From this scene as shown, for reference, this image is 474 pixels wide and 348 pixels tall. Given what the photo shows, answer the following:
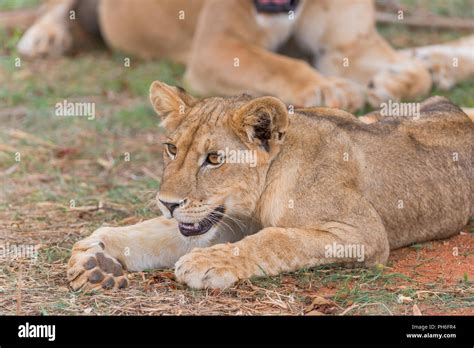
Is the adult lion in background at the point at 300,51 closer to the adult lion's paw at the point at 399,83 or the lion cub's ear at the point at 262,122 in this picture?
the adult lion's paw at the point at 399,83

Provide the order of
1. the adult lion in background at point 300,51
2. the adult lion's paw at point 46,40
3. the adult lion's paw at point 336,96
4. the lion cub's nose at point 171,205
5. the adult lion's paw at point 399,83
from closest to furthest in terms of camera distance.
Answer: the lion cub's nose at point 171,205 < the adult lion's paw at point 336,96 < the adult lion in background at point 300,51 < the adult lion's paw at point 399,83 < the adult lion's paw at point 46,40

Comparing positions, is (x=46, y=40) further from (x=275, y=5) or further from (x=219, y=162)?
(x=219, y=162)

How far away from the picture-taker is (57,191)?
173 inches

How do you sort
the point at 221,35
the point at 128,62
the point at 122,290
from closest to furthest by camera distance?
1. the point at 122,290
2. the point at 221,35
3. the point at 128,62

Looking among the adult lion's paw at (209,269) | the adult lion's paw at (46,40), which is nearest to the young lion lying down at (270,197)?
the adult lion's paw at (209,269)

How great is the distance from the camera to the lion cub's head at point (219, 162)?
3.15 m

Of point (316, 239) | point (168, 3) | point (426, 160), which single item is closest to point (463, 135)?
point (426, 160)

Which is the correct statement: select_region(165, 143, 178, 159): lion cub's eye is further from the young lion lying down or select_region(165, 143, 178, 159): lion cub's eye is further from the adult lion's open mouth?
the adult lion's open mouth

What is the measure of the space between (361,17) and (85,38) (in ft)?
7.74

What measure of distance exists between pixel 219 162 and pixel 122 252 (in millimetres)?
465

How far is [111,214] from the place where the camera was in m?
4.05

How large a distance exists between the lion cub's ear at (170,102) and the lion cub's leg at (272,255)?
490 millimetres
